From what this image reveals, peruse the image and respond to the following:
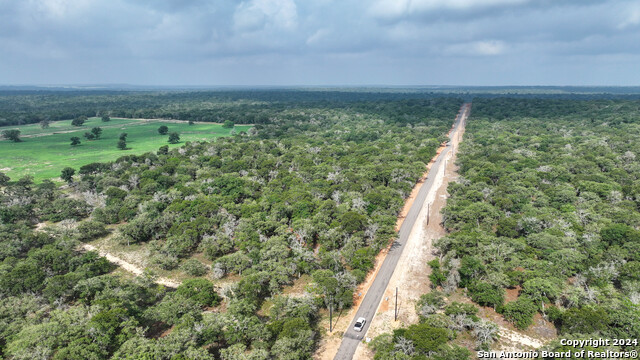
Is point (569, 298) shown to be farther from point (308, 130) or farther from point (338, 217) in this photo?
point (308, 130)

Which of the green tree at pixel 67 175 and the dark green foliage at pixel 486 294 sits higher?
the green tree at pixel 67 175

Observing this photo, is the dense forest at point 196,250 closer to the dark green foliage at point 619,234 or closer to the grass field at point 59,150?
the grass field at point 59,150

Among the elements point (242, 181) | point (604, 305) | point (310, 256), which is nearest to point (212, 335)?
point (310, 256)

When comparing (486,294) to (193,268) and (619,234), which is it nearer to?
(619,234)

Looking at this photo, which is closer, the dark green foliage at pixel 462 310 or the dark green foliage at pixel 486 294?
the dark green foliage at pixel 462 310

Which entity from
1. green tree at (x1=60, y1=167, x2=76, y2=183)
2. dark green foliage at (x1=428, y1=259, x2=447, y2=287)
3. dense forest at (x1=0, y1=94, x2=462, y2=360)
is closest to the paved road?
dense forest at (x1=0, y1=94, x2=462, y2=360)

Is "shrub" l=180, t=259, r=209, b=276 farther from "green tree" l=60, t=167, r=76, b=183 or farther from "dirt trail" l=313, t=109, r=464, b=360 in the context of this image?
"green tree" l=60, t=167, r=76, b=183

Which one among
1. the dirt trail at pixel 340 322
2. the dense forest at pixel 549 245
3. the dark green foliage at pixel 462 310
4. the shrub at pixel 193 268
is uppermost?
the dense forest at pixel 549 245

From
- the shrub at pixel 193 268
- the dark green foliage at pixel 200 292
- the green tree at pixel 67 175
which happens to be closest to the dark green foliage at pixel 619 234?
the dark green foliage at pixel 200 292
